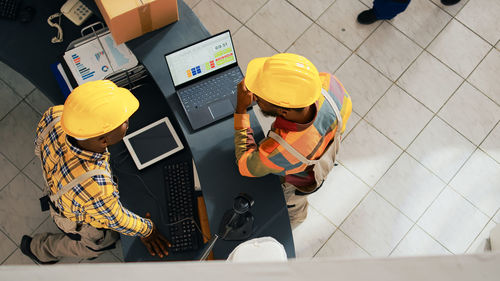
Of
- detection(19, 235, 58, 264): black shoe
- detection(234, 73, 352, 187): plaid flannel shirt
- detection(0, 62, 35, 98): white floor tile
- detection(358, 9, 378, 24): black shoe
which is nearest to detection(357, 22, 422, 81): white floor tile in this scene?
detection(358, 9, 378, 24): black shoe

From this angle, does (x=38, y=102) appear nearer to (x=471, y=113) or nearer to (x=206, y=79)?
(x=206, y=79)

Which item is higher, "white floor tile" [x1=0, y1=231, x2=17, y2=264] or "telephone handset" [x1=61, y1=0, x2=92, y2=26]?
"telephone handset" [x1=61, y1=0, x2=92, y2=26]

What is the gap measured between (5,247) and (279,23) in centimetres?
293

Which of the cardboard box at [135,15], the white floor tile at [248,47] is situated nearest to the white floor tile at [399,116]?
the white floor tile at [248,47]

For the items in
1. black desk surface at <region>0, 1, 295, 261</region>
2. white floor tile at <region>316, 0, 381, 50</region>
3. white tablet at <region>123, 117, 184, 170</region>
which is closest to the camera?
black desk surface at <region>0, 1, 295, 261</region>

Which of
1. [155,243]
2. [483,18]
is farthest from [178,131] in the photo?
[483,18]

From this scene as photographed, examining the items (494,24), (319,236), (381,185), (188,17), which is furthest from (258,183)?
(494,24)

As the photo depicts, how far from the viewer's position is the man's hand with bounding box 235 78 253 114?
2109mm

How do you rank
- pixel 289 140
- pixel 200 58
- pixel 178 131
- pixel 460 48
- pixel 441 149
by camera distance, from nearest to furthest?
pixel 289 140 < pixel 200 58 < pixel 178 131 < pixel 441 149 < pixel 460 48

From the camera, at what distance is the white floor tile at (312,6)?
3.72 meters

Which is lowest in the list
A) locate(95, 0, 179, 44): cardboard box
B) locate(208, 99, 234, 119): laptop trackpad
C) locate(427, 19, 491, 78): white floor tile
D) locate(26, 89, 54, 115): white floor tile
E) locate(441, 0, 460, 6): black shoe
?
locate(427, 19, 491, 78): white floor tile

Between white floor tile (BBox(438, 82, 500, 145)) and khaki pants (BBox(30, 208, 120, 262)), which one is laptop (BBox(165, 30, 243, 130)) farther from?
white floor tile (BBox(438, 82, 500, 145))

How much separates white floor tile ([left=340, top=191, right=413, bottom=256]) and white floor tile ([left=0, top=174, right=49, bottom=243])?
8.05 feet

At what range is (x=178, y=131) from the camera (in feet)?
8.14
